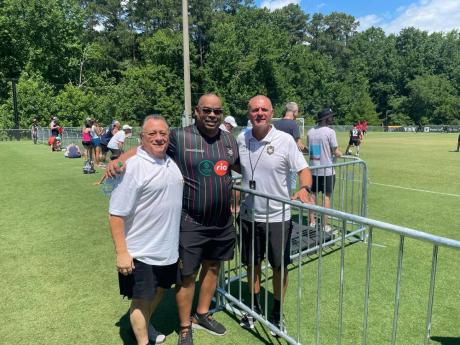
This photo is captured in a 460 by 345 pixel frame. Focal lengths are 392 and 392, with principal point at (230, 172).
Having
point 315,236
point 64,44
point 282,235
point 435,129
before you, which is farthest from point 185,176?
point 435,129

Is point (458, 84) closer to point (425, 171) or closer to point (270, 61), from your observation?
point (270, 61)

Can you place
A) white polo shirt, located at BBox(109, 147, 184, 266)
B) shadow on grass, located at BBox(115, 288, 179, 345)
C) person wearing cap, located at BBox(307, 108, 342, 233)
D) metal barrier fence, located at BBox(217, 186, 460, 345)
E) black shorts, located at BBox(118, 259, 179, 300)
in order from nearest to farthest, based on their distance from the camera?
1. metal barrier fence, located at BBox(217, 186, 460, 345)
2. white polo shirt, located at BBox(109, 147, 184, 266)
3. black shorts, located at BBox(118, 259, 179, 300)
4. shadow on grass, located at BBox(115, 288, 179, 345)
5. person wearing cap, located at BBox(307, 108, 342, 233)

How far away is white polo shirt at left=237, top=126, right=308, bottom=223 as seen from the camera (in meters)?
3.39

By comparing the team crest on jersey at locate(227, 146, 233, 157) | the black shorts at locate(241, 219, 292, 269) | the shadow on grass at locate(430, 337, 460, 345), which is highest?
the team crest on jersey at locate(227, 146, 233, 157)

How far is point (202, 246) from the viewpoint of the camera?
3311mm

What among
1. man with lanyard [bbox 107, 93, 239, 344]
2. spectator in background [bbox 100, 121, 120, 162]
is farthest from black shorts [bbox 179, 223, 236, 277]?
spectator in background [bbox 100, 121, 120, 162]

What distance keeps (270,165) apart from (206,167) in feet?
1.95

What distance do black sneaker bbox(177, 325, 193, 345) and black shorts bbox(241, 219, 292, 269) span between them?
2.66 feet

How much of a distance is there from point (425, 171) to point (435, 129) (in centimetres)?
6400

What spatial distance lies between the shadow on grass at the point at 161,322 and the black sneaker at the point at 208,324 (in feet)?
0.69

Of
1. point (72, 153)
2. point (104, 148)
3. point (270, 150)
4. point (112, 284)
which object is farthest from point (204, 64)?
point (270, 150)

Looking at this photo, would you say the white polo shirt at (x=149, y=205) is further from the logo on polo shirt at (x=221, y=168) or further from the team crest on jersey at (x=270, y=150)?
the team crest on jersey at (x=270, y=150)

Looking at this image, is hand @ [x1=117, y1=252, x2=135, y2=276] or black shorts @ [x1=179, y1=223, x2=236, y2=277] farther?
black shorts @ [x1=179, y1=223, x2=236, y2=277]

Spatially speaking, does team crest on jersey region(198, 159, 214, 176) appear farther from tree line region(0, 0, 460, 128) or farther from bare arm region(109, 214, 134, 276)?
tree line region(0, 0, 460, 128)
